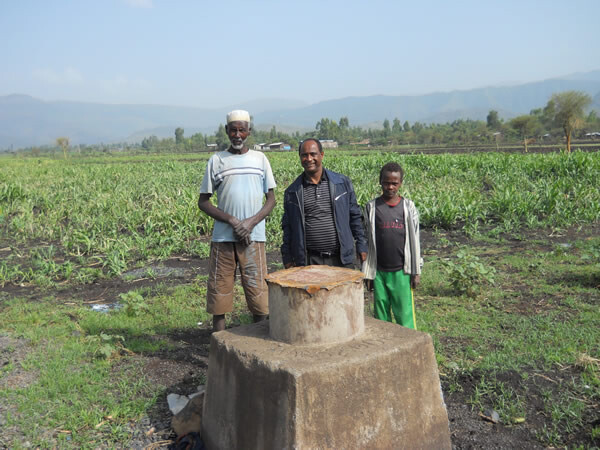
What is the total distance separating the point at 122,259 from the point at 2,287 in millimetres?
1583

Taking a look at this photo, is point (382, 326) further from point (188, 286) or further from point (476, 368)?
point (188, 286)

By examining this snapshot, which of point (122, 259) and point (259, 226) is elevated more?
point (259, 226)

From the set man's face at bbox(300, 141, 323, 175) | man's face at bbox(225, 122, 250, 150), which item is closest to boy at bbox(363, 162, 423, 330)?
man's face at bbox(300, 141, 323, 175)

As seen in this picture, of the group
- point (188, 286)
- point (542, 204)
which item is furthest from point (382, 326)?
point (542, 204)

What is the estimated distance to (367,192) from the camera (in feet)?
37.2

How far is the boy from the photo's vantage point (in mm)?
3537

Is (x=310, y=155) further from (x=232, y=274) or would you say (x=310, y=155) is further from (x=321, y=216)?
(x=232, y=274)

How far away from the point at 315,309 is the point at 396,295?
1.15m

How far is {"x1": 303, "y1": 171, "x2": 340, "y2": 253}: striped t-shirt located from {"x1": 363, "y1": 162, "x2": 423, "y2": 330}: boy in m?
0.28

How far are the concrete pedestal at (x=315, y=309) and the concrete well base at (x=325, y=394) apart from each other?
0.19 ft

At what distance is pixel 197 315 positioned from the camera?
17.1ft

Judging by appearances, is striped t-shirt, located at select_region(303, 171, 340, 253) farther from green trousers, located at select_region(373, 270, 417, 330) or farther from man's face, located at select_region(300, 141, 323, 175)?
green trousers, located at select_region(373, 270, 417, 330)

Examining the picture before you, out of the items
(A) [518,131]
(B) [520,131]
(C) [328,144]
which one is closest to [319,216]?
(B) [520,131]

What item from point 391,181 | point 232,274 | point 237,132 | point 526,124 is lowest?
point 232,274
